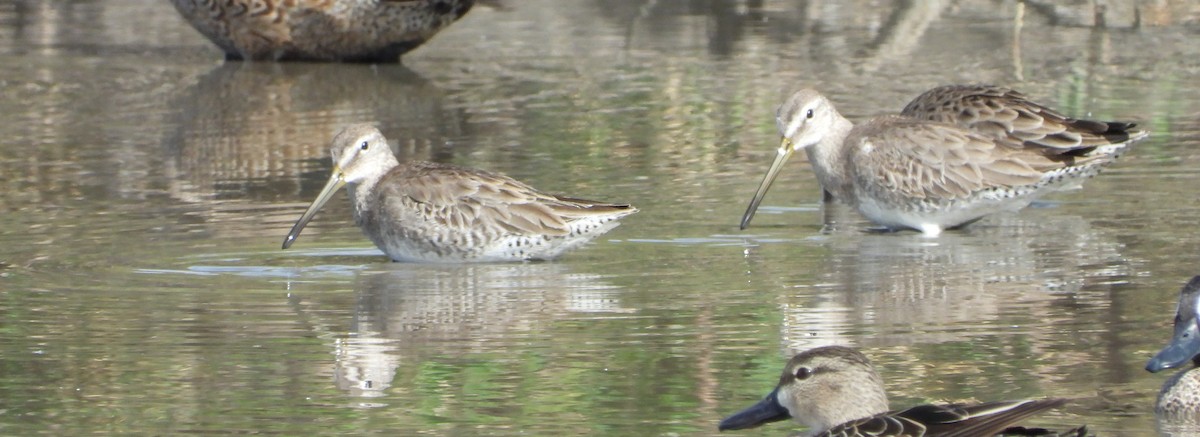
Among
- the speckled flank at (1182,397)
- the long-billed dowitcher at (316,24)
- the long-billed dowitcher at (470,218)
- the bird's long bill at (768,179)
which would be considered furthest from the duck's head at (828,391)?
the long-billed dowitcher at (316,24)

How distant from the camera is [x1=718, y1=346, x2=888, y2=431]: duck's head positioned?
645 cm

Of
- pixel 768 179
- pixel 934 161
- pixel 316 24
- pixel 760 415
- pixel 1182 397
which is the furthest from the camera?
pixel 316 24

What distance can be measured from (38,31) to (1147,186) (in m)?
10.5

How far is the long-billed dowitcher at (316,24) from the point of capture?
17.3 metres

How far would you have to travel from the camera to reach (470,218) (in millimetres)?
10320

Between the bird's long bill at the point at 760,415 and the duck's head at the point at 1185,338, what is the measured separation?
Answer: 4.07 ft

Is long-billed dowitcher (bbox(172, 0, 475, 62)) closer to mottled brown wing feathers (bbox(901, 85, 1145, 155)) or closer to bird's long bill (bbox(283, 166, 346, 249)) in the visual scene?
mottled brown wing feathers (bbox(901, 85, 1145, 155))

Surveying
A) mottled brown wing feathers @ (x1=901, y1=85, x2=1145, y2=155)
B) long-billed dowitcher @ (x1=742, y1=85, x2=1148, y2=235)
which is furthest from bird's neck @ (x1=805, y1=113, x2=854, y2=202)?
mottled brown wing feathers @ (x1=901, y1=85, x2=1145, y2=155)

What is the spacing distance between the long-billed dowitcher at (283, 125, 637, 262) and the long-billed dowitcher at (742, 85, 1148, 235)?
88 centimetres

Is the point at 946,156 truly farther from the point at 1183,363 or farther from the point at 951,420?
the point at 951,420

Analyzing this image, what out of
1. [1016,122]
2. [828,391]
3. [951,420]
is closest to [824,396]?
[828,391]

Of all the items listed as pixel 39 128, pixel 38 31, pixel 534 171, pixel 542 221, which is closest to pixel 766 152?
pixel 534 171

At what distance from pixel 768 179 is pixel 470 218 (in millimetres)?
1665

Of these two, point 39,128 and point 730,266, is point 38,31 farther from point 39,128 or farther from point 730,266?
point 730,266
